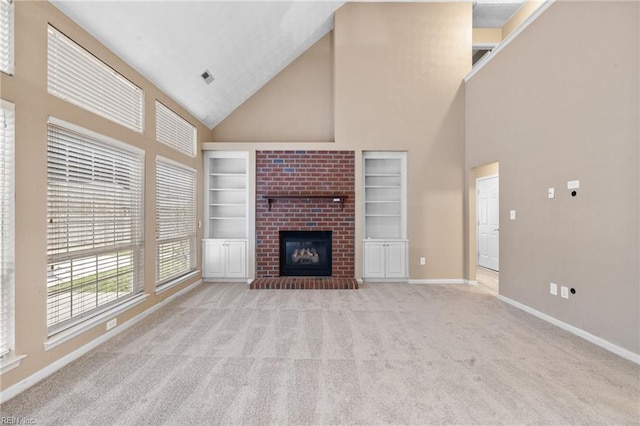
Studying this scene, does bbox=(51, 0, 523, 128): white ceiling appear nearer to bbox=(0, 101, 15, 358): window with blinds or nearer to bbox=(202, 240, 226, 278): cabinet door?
bbox=(0, 101, 15, 358): window with blinds

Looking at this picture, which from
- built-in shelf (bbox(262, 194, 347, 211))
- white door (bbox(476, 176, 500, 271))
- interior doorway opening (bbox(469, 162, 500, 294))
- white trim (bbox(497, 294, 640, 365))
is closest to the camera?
white trim (bbox(497, 294, 640, 365))

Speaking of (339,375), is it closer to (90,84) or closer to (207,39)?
(90,84)

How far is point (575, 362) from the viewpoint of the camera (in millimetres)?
2205

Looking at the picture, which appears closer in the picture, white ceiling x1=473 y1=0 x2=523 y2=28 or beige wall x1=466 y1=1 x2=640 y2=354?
beige wall x1=466 y1=1 x2=640 y2=354

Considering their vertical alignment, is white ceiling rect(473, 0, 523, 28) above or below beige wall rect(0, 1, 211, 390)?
above

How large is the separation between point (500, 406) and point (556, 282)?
6.60 feet

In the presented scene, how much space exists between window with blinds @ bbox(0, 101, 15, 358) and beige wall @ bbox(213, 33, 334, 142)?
354cm

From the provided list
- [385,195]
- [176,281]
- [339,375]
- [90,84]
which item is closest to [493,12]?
[385,195]

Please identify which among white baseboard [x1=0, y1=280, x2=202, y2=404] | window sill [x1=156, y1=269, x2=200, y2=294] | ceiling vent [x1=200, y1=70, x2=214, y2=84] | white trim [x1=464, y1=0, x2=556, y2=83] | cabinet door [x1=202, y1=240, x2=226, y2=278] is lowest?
white baseboard [x1=0, y1=280, x2=202, y2=404]

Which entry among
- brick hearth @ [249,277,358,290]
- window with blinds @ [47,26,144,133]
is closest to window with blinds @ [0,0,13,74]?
window with blinds @ [47,26,144,133]

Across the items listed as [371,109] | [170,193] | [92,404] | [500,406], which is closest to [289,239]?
[170,193]

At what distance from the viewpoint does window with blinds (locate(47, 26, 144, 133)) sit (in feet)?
7.09

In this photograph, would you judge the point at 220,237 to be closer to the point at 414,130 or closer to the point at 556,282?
the point at 414,130

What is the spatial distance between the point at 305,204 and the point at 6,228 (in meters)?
3.53
